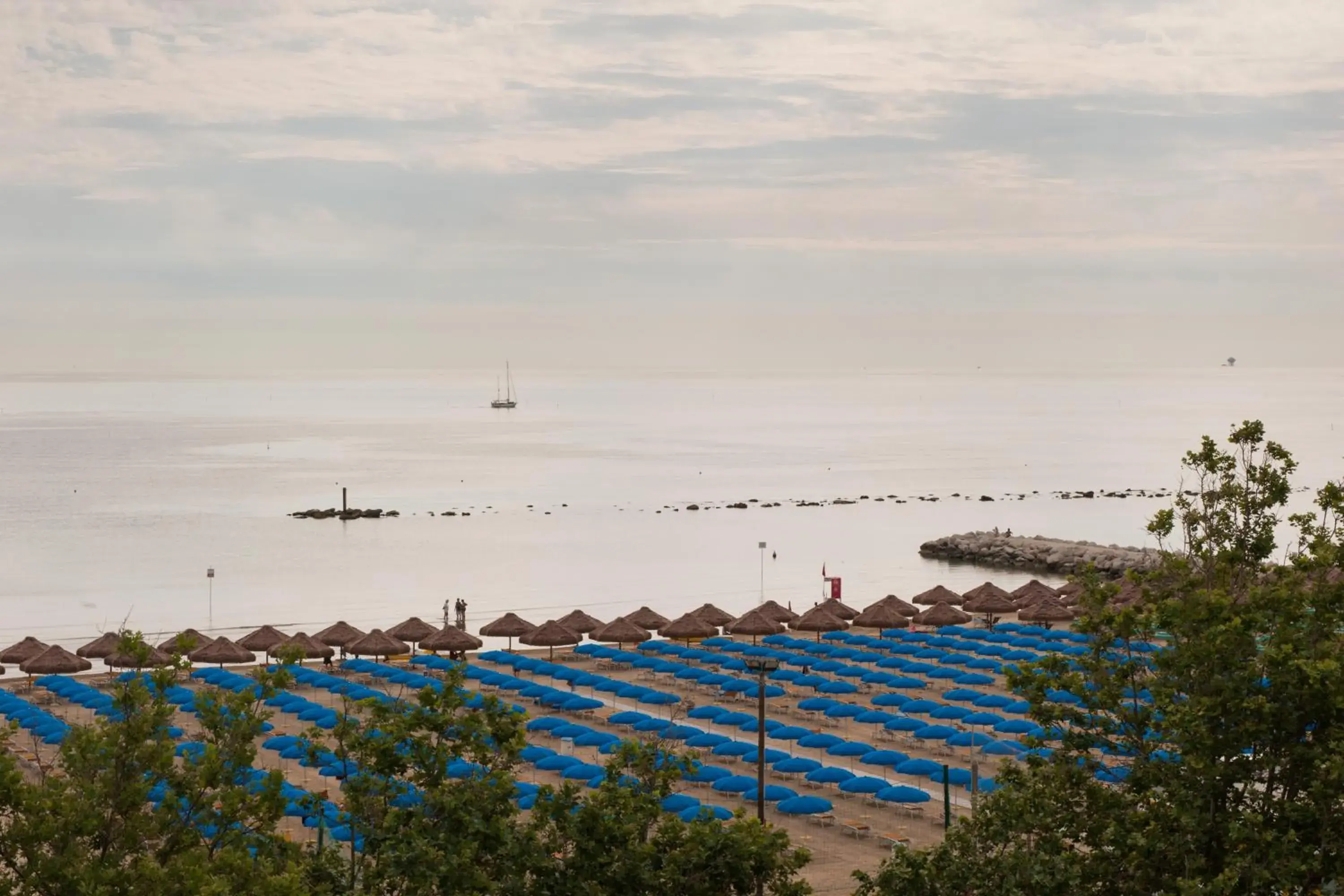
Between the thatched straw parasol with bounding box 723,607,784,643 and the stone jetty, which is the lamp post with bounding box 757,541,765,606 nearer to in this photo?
the stone jetty

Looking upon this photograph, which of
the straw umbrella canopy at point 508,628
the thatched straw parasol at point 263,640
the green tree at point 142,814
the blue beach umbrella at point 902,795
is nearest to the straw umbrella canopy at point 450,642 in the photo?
the straw umbrella canopy at point 508,628

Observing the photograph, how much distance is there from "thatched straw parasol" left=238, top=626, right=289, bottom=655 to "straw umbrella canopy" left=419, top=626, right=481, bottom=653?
167 inches

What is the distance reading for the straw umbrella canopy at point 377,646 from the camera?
45.3 meters

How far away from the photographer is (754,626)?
4994 cm

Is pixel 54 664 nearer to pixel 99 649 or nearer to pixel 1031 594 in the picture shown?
pixel 99 649

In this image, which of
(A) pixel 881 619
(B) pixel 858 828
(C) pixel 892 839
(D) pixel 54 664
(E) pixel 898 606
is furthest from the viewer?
(E) pixel 898 606

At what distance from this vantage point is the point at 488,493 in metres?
122

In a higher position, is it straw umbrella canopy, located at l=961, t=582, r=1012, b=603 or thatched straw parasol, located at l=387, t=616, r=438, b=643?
straw umbrella canopy, located at l=961, t=582, r=1012, b=603

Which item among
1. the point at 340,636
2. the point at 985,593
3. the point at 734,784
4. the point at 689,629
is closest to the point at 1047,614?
Result: the point at 985,593

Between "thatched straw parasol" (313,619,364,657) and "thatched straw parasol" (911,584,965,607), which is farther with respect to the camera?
"thatched straw parasol" (911,584,965,607)

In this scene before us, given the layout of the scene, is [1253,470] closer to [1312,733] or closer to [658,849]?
[1312,733]

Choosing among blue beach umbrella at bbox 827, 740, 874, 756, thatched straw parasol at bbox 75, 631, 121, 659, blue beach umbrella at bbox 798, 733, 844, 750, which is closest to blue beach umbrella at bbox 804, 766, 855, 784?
blue beach umbrella at bbox 827, 740, 874, 756

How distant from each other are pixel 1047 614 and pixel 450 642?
64.8 ft

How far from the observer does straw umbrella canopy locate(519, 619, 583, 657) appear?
4831cm
